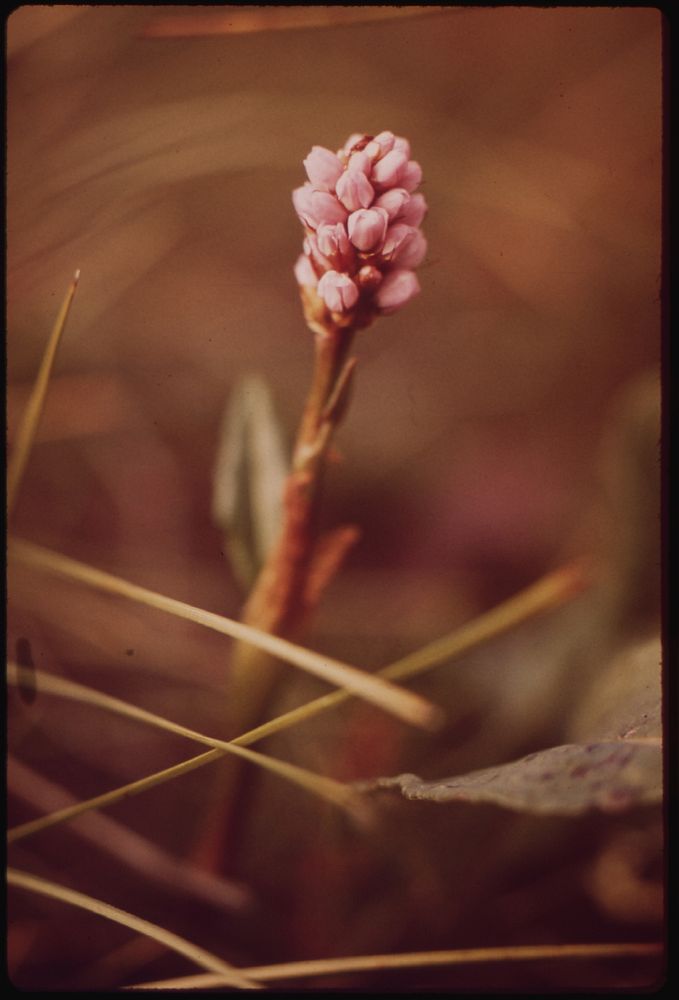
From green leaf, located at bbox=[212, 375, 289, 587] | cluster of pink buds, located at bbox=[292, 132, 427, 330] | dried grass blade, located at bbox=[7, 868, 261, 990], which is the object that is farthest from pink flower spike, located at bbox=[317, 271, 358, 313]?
dried grass blade, located at bbox=[7, 868, 261, 990]

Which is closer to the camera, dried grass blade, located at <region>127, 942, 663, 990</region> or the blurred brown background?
dried grass blade, located at <region>127, 942, 663, 990</region>

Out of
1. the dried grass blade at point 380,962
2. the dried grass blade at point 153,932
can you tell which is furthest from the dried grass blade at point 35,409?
the dried grass blade at point 380,962

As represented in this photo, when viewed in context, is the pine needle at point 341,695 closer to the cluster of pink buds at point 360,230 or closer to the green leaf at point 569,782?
the green leaf at point 569,782

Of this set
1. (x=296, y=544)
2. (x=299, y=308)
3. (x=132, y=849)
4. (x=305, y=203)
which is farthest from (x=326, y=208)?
(x=132, y=849)

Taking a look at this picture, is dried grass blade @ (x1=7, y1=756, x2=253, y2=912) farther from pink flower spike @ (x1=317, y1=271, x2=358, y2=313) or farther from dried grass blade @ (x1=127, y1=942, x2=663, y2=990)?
pink flower spike @ (x1=317, y1=271, x2=358, y2=313)

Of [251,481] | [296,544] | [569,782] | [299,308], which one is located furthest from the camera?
[299,308]

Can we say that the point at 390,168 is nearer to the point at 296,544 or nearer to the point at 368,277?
the point at 368,277

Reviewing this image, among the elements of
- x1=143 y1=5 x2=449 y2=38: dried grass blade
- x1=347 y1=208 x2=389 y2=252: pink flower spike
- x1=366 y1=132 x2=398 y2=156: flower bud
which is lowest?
x1=347 y1=208 x2=389 y2=252: pink flower spike
